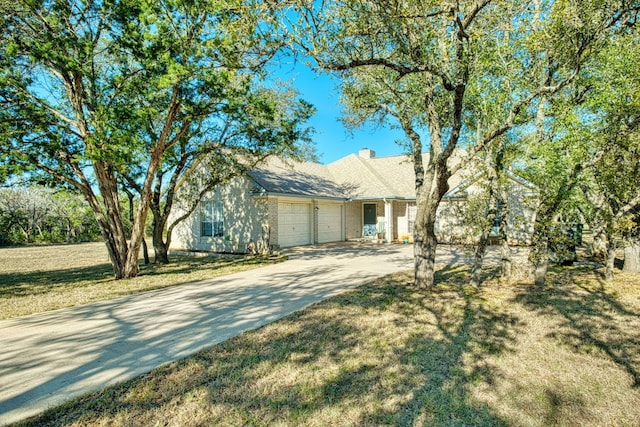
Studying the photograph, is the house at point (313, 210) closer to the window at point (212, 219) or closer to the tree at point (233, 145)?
the window at point (212, 219)

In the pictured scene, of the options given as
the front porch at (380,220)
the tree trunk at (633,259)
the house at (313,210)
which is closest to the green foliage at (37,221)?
the house at (313,210)

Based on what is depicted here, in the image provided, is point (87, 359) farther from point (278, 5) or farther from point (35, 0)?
point (35, 0)

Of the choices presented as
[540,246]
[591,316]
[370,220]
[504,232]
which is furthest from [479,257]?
[370,220]

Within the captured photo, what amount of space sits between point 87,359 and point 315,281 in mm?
5347

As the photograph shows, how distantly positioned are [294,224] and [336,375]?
550 inches

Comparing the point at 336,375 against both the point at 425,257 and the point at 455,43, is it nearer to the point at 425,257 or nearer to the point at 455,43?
the point at 425,257

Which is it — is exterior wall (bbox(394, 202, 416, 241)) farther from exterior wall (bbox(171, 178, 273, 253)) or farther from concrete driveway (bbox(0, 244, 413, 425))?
concrete driveway (bbox(0, 244, 413, 425))

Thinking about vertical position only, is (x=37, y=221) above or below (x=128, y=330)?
above

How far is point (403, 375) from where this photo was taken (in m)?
3.62

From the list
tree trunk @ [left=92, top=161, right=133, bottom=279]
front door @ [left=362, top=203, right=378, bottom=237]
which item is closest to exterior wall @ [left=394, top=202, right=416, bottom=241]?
front door @ [left=362, top=203, right=378, bottom=237]

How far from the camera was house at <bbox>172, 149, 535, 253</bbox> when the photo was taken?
16.0 metres

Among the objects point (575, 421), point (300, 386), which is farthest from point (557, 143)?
point (300, 386)

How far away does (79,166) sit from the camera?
9.41 meters

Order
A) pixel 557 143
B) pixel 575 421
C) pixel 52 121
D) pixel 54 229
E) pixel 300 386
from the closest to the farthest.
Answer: pixel 575 421 < pixel 300 386 < pixel 557 143 < pixel 52 121 < pixel 54 229
